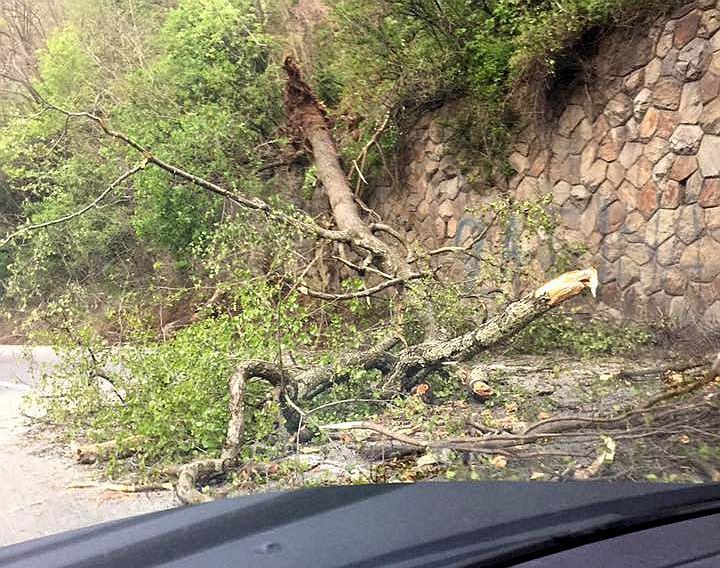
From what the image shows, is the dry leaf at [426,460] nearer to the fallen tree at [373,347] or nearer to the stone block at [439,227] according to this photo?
the fallen tree at [373,347]

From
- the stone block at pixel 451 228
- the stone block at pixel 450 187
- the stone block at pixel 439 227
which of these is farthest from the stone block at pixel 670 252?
the stone block at pixel 450 187

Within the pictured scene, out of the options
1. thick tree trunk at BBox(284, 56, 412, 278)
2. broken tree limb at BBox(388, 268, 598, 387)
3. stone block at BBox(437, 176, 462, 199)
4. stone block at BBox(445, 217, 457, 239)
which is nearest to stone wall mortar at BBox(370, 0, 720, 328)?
stone block at BBox(445, 217, 457, 239)

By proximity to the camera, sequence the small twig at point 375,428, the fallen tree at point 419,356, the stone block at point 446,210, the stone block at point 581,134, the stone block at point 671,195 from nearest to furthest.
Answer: the small twig at point 375,428 → the fallen tree at point 419,356 → the stone block at point 671,195 → the stone block at point 581,134 → the stone block at point 446,210

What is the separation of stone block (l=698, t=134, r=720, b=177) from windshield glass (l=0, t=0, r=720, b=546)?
19mm

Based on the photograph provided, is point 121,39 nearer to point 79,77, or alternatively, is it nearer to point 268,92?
point 79,77

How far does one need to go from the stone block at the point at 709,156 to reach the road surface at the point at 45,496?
490 centimetres

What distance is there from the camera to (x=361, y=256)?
7.01 metres

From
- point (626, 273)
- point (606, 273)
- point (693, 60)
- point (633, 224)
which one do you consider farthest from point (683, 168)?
point (606, 273)

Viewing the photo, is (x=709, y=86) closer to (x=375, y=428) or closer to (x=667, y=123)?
(x=667, y=123)

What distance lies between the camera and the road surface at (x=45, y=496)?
3.50m

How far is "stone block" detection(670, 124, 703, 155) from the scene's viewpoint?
6434 mm

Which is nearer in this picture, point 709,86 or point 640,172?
point 709,86

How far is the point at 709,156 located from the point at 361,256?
3016 mm

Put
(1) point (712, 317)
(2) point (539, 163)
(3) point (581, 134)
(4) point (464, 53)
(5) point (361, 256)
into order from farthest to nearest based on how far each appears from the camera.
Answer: (4) point (464, 53) → (2) point (539, 163) → (3) point (581, 134) → (5) point (361, 256) → (1) point (712, 317)
